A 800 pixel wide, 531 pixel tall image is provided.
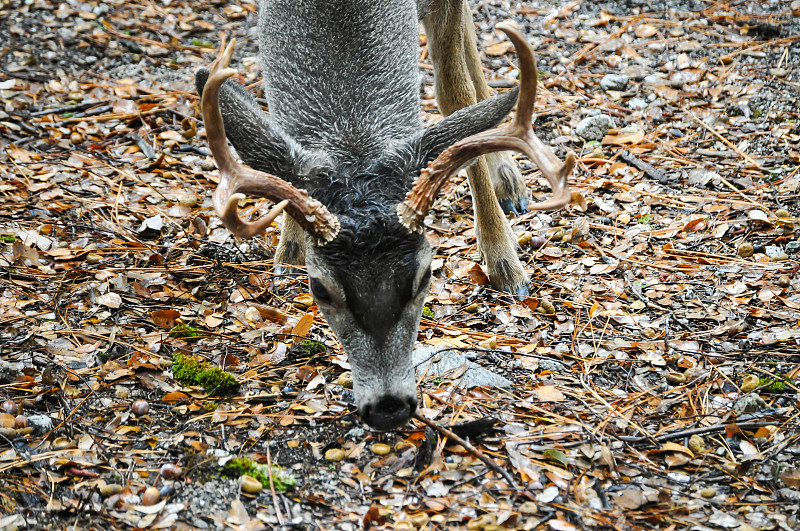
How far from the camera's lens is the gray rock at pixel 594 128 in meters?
7.12

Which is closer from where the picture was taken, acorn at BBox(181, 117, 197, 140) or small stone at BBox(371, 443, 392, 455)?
small stone at BBox(371, 443, 392, 455)

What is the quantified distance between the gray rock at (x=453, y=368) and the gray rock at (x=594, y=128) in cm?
328

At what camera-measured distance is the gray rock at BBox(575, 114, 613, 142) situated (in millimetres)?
7117

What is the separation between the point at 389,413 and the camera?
3.66 meters

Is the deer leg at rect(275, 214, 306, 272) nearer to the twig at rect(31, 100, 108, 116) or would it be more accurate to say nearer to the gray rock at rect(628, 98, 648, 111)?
the twig at rect(31, 100, 108, 116)

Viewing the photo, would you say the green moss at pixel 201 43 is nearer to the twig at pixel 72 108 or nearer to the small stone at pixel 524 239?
the twig at pixel 72 108

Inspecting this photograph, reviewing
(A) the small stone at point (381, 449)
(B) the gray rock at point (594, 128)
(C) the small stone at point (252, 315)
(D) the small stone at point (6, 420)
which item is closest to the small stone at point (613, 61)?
(B) the gray rock at point (594, 128)

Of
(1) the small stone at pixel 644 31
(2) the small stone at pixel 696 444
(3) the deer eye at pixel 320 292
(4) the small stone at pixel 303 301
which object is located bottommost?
(4) the small stone at pixel 303 301

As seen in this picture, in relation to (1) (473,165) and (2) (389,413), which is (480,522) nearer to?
(2) (389,413)

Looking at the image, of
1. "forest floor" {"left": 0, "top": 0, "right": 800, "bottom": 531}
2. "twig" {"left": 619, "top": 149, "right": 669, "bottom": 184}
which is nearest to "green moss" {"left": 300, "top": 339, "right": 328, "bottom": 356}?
"forest floor" {"left": 0, "top": 0, "right": 800, "bottom": 531}

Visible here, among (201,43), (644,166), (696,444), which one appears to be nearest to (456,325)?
(696,444)

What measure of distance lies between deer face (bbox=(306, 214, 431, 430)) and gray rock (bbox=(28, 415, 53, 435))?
1509mm

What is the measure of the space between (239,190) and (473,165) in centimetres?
256

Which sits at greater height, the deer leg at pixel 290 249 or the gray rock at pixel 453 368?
the gray rock at pixel 453 368
